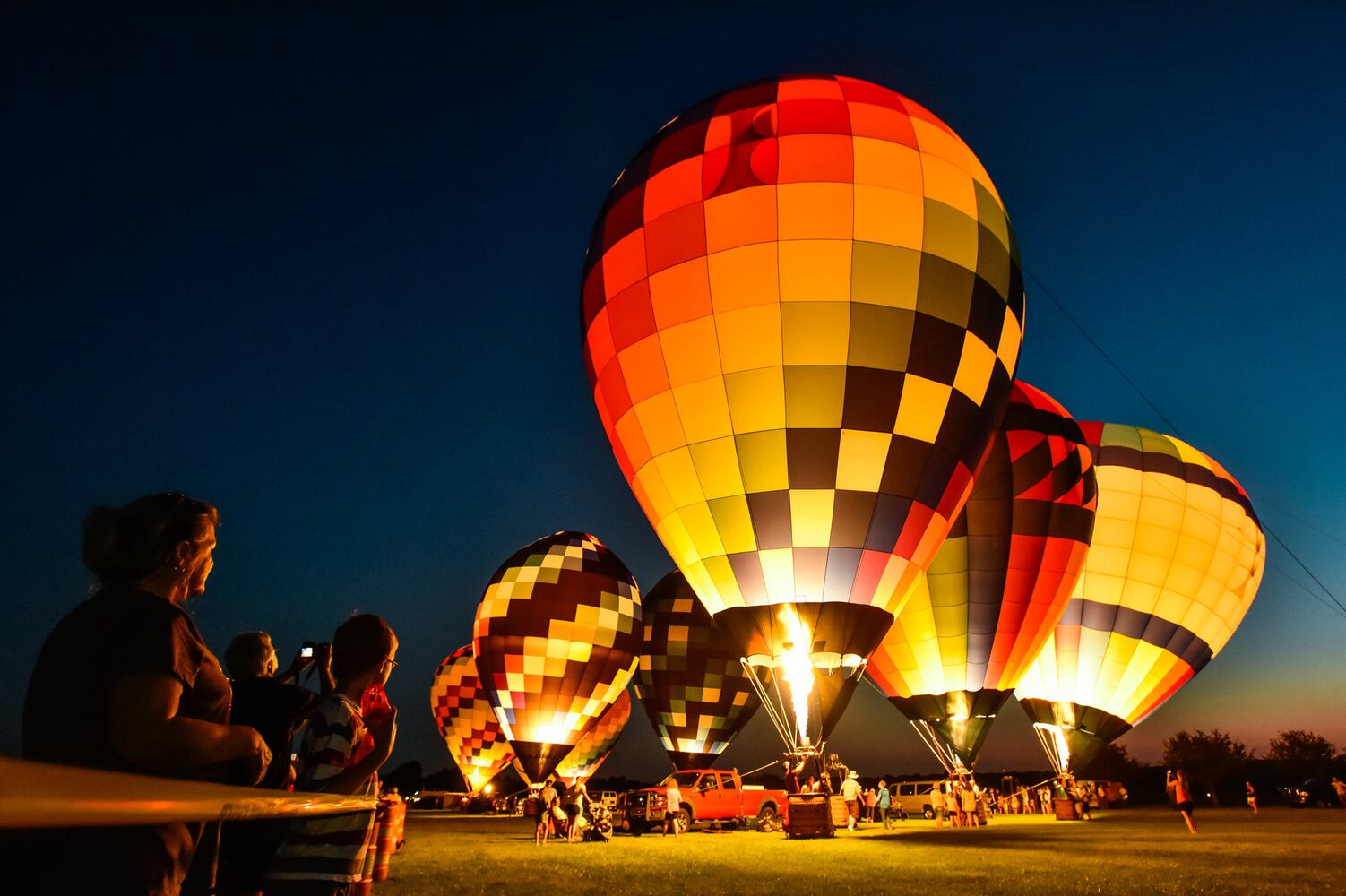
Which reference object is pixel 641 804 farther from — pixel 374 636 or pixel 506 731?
pixel 374 636

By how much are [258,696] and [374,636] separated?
471 mm

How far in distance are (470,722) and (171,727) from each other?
89.6ft

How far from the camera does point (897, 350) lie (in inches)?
362

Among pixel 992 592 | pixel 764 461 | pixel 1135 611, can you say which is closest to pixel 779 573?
pixel 764 461

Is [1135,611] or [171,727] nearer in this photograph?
[171,727]

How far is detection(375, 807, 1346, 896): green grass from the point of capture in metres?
5.30

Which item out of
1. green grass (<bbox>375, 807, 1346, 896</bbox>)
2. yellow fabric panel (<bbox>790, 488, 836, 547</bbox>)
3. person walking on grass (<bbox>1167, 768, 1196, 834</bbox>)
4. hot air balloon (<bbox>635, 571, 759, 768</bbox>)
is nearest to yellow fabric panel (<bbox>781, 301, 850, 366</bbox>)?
yellow fabric panel (<bbox>790, 488, 836, 547</bbox>)

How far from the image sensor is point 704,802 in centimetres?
1503

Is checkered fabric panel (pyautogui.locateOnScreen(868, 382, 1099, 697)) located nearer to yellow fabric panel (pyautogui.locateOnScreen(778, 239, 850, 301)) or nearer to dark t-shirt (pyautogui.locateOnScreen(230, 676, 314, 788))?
yellow fabric panel (pyautogui.locateOnScreen(778, 239, 850, 301))

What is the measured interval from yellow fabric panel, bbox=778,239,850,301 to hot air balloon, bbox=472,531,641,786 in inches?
426

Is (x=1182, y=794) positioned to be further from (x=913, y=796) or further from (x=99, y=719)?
(x=913, y=796)

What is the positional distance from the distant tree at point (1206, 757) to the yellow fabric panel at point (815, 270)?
4396 centimetres

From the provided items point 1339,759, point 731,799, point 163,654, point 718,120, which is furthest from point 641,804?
point 1339,759

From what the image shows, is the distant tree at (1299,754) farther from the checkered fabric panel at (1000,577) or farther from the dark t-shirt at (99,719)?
the dark t-shirt at (99,719)
